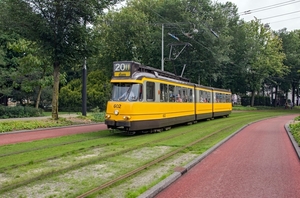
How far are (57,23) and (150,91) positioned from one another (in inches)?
329

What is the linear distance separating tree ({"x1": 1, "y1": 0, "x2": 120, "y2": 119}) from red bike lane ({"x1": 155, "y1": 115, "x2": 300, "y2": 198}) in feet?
43.4

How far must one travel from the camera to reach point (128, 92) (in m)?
16.3

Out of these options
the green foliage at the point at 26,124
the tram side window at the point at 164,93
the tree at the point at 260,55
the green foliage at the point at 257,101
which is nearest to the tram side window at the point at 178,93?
the tram side window at the point at 164,93

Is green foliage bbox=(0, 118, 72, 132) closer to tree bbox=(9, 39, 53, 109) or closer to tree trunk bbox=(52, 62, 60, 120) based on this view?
tree trunk bbox=(52, 62, 60, 120)

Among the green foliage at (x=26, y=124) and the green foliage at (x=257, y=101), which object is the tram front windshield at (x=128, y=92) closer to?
the green foliage at (x=26, y=124)

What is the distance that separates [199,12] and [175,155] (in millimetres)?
34083

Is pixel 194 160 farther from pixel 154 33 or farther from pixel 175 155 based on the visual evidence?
pixel 154 33

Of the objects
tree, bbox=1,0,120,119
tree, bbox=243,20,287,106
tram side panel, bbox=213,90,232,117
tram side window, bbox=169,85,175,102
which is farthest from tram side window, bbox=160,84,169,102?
tree, bbox=243,20,287,106

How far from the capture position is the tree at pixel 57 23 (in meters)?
20.4

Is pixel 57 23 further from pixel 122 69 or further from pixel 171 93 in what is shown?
pixel 171 93

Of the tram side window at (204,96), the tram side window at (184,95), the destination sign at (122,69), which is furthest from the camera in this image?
the tram side window at (204,96)

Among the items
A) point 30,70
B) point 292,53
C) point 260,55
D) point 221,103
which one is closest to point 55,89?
point 30,70

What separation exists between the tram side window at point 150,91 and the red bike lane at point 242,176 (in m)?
5.66

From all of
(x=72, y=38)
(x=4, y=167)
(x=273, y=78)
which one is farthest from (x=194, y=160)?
(x=273, y=78)
